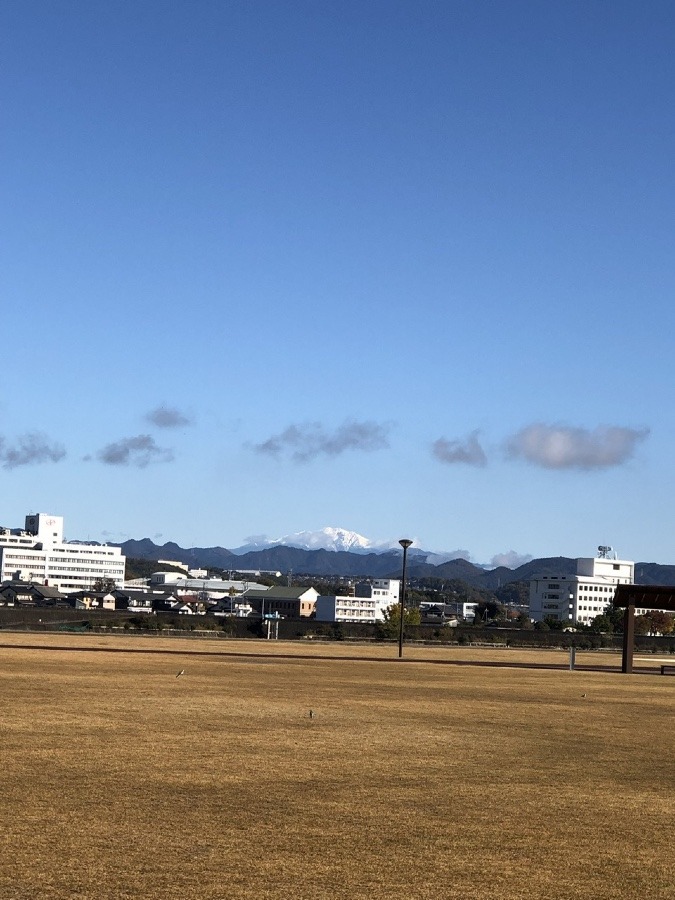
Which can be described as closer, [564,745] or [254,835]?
[254,835]

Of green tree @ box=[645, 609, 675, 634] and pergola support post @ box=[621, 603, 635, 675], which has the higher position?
pergola support post @ box=[621, 603, 635, 675]

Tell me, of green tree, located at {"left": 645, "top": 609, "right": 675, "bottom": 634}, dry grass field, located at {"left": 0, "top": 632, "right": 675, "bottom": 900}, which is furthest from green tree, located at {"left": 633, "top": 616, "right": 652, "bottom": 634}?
dry grass field, located at {"left": 0, "top": 632, "right": 675, "bottom": 900}

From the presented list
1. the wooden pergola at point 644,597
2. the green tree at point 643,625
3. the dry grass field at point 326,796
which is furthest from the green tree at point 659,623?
the dry grass field at point 326,796

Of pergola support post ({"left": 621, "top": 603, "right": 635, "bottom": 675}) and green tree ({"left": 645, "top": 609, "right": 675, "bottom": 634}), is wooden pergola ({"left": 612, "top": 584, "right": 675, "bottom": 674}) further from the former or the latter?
green tree ({"left": 645, "top": 609, "right": 675, "bottom": 634})

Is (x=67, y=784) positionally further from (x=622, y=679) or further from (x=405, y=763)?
(x=622, y=679)

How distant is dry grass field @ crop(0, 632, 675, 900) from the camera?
408 inches

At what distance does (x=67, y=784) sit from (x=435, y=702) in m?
16.8

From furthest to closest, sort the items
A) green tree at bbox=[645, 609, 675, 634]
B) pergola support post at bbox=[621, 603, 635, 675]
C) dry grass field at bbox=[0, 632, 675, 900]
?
green tree at bbox=[645, 609, 675, 634] < pergola support post at bbox=[621, 603, 635, 675] < dry grass field at bbox=[0, 632, 675, 900]

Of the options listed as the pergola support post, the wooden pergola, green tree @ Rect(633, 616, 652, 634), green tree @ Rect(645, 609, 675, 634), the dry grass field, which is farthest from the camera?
green tree @ Rect(645, 609, 675, 634)

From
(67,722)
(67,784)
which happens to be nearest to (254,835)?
(67,784)

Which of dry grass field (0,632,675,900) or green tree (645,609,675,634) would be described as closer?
dry grass field (0,632,675,900)

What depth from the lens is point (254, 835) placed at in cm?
1209

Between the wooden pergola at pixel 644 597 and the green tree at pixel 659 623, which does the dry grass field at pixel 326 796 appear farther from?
the green tree at pixel 659 623

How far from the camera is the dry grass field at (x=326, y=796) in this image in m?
10.4
